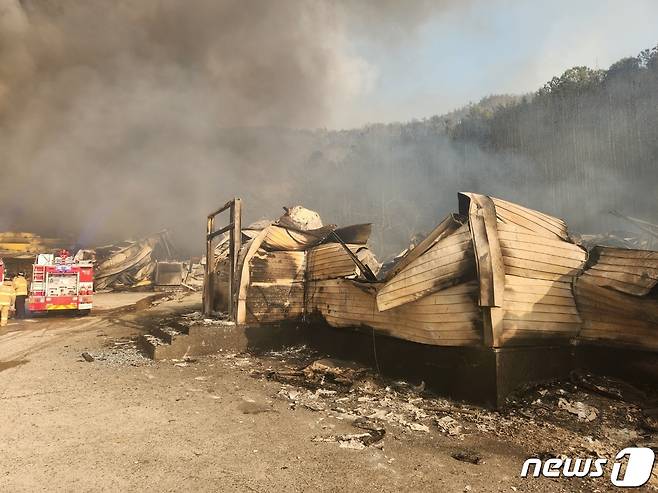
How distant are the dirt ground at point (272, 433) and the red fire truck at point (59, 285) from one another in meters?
7.58

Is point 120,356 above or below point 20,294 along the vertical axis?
below

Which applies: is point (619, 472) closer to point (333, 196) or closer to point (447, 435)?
point (447, 435)

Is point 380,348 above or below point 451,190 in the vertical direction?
below

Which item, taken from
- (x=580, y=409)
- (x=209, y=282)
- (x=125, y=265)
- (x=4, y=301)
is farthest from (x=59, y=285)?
(x=580, y=409)

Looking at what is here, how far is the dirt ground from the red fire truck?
758 centimetres

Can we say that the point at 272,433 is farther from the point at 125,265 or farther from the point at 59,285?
the point at 125,265

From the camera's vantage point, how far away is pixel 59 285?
510 inches

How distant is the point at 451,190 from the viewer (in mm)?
31359

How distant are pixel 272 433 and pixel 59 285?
40.4 feet

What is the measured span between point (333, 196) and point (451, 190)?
51.9 ft

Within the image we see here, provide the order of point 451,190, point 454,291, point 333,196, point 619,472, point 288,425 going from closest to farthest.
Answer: point 619,472
point 288,425
point 454,291
point 451,190
point 333,196

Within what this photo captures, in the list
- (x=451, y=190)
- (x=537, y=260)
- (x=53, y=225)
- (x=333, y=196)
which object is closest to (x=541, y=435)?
(x=537, y=260)

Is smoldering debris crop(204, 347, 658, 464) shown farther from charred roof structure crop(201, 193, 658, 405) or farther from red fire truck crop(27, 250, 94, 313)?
red fire truck crop(27, 250, 94, 313)

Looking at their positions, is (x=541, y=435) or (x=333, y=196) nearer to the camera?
(x=541, y=435)
